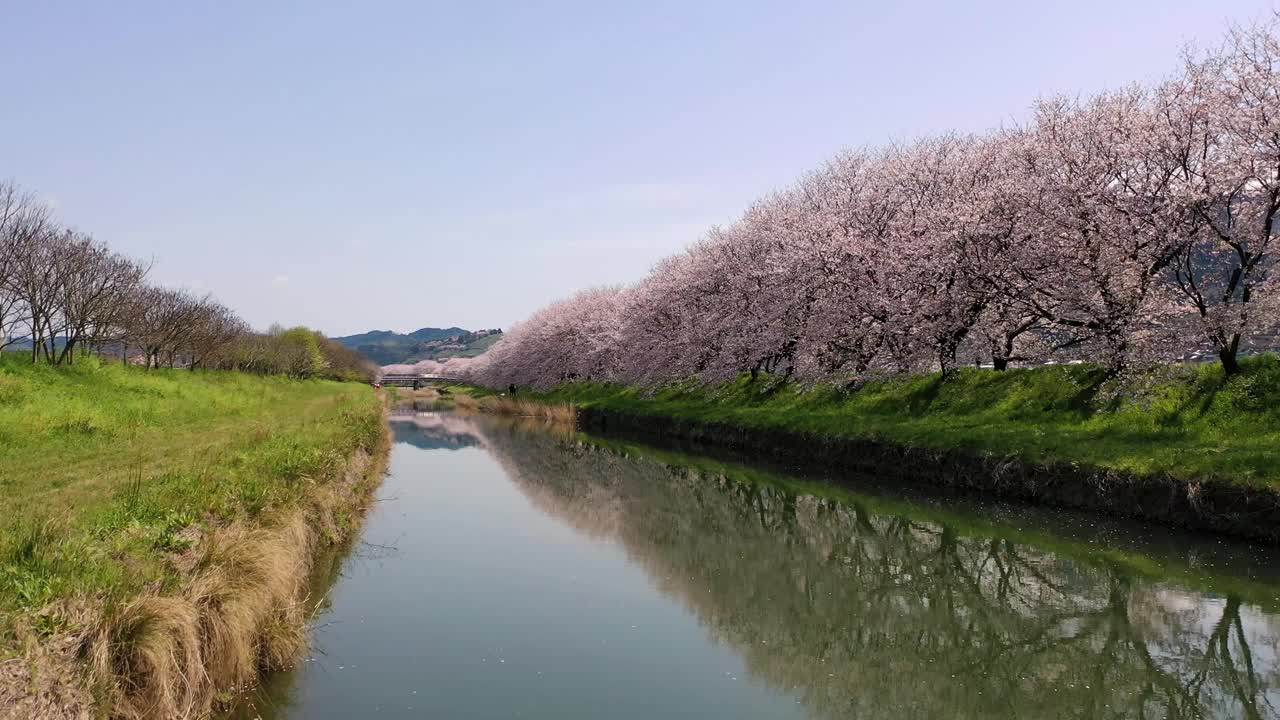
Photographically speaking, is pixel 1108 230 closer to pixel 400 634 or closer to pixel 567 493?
pixel 567 493

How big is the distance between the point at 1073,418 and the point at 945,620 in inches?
637

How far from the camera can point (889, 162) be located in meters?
45.4

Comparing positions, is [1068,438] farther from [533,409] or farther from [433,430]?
[533,409]

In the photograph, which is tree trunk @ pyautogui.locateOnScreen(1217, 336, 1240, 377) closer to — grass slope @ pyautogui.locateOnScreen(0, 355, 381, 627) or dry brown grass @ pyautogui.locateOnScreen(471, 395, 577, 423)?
grass slope @ pyautogui.locateOnScreen(0, 355, 381, 627)

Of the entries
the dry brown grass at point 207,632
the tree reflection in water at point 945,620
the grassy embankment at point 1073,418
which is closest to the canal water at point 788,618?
the tree reflection in water at point 945,620

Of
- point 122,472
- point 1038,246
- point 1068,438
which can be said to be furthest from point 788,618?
point 1038,246

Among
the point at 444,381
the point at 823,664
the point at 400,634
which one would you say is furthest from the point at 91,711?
the point at 444,381

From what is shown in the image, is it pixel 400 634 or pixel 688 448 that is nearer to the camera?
pixel 400 634

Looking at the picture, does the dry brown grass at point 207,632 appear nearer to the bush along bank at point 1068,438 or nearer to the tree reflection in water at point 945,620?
the tree reflection in water at point 945,620

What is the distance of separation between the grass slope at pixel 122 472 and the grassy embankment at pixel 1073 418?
781 inches

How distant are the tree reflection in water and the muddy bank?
3303 mm

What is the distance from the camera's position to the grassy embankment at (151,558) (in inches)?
282

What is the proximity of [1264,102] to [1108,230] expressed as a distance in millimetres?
5410

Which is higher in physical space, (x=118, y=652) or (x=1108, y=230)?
(x=1108, y=230)
